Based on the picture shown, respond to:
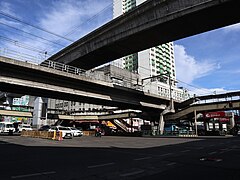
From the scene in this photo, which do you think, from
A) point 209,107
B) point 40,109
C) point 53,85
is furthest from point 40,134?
Answer: point 209,107

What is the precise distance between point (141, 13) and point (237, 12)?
371 inches

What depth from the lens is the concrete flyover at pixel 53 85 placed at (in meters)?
22.2

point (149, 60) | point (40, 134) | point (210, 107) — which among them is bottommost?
point (40, 134)

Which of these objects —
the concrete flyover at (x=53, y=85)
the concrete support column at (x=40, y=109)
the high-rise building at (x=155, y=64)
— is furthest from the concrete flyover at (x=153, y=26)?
the high-rise building at (x=155, y=64)

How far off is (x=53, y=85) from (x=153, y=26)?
13.6 metres

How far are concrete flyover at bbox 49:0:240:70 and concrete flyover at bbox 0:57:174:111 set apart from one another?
16.0 ft

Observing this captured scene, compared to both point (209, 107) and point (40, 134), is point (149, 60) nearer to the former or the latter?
point (209, 107)

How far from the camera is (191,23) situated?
68.4 ft

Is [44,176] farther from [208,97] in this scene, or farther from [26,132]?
[208,97]

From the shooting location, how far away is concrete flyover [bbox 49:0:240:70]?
62.2ft

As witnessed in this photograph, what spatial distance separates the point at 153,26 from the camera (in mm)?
22047

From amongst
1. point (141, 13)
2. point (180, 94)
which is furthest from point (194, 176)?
point (180, 94)

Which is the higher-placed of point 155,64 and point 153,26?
point 155,64

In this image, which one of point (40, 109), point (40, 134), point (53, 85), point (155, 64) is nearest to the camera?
point (53, 85)
